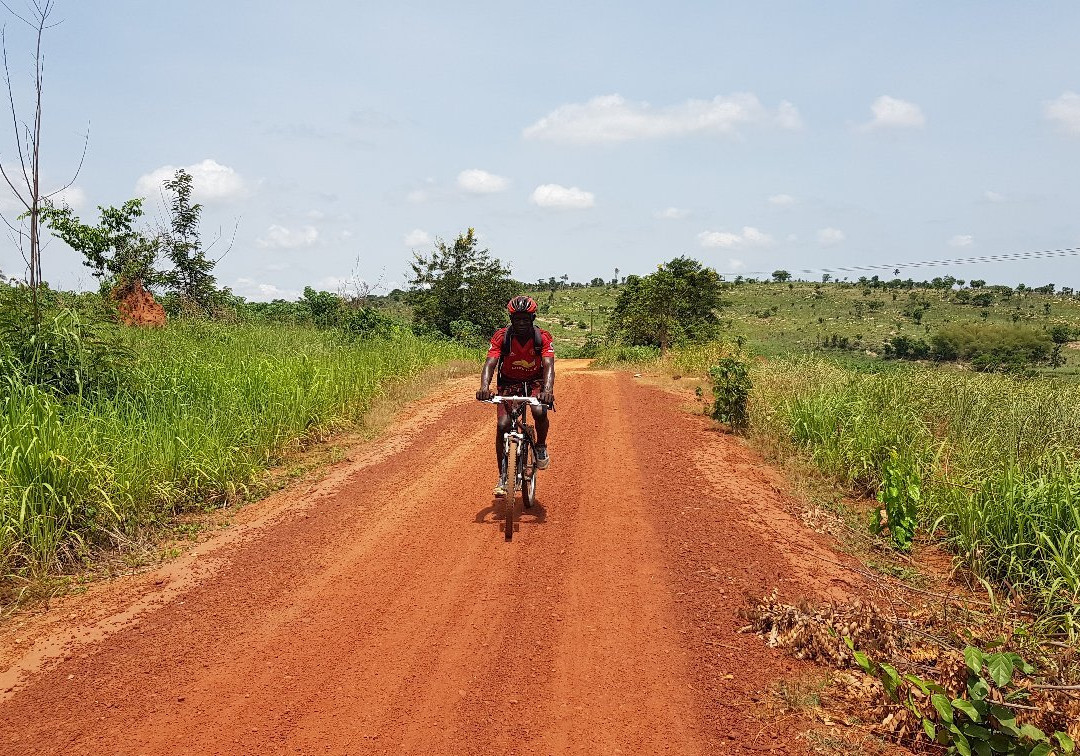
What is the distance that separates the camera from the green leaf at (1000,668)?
3.15m

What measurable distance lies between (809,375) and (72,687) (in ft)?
40.8

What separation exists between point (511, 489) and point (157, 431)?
3920 millimetres

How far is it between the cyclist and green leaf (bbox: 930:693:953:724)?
397 centimetres

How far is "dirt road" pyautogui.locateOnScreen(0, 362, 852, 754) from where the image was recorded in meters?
3.47

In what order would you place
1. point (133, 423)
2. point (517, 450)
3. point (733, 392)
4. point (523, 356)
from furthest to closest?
point (733, 392), point (133, 423), point (523, 356), point (517, 450)

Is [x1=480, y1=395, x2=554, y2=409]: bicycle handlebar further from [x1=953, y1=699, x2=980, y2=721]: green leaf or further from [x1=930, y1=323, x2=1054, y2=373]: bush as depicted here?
[x1=930, y1=323, x2=1054, y2=373]: bush

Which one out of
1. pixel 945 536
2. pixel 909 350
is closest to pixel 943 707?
pixel 945 536

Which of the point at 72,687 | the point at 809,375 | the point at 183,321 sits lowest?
the point at 72,687

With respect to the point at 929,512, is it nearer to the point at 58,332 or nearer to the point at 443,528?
the point at 443,528

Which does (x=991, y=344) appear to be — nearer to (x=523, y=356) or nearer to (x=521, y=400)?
(x=523, y=356)

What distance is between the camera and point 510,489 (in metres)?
6.40

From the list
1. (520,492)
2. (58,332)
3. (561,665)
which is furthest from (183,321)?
(561,665)

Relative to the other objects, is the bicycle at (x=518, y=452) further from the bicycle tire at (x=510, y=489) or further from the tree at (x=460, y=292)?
the tree at (x=460, y=292)

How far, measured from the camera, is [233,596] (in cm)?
511
